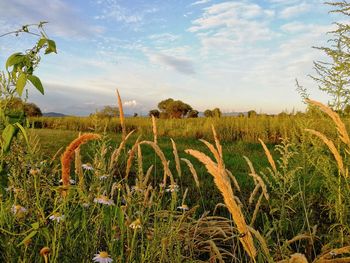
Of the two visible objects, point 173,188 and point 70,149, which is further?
point 173,188

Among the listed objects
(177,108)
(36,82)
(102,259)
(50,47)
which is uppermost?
(177,108)

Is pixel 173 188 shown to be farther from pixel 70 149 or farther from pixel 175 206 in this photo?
pixel 70 149

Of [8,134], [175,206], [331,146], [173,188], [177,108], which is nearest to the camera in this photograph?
[331,146]

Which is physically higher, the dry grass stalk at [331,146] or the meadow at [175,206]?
the dry grass stalk at [331,146]

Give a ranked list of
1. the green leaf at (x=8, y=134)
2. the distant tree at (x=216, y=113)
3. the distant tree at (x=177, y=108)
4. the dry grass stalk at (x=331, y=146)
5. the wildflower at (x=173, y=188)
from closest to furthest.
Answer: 1. the dry grass stalk at (x=331, y=146)
2. the green leaf at (x=8, y=134)
3. the wildflower at (x=173, y=188)
4. the distant tree at (x=216, y=113)
5. the distant tree at (x=177, y=108)

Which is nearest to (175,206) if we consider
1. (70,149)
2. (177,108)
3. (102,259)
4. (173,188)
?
(173,188)

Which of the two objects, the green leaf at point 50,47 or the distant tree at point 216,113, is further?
the distant tree at point 216,113

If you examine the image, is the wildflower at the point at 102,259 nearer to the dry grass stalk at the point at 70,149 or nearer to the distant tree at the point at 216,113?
the dry grass stalk at the point at 70,149

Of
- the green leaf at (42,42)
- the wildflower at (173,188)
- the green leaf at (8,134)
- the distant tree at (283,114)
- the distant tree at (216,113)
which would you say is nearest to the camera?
the green leaf at (8,134)

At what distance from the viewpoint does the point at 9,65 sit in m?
1.52

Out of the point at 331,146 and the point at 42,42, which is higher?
the point at 42,42

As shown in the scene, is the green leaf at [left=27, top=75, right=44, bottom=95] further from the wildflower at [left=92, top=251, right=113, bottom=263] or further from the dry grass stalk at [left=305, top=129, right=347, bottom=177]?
the dry grass stalk at [left=305, top=129, right=347, bottom=177]

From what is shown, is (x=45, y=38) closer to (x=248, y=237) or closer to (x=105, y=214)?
(x=105, y=214)

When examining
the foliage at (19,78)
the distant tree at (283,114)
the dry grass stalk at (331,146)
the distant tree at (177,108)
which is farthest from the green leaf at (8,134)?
the distant tree at (177,108)
